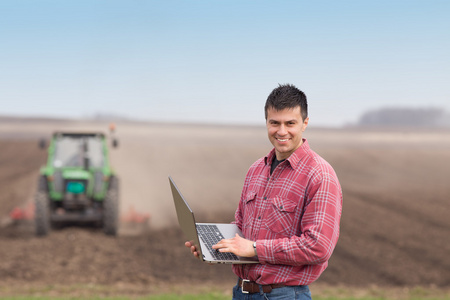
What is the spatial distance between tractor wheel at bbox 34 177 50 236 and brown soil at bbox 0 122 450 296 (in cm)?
20

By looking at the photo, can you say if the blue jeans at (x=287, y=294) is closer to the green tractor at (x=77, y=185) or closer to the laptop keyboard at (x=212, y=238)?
the laptop keyboard at (x=212, y=238)

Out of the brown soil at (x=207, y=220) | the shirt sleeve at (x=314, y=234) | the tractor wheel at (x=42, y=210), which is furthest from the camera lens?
the tractor wheel at (x=42, y=210)

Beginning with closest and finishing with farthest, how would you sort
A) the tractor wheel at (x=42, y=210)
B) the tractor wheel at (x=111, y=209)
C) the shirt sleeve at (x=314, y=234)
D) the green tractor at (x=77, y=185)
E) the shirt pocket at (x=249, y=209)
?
1. the shirt sleeve at (x=314, y=234)
2. the shirt pocket at (x=249, y=209)
3. the tractor wheel at (x=42, y=210)
4. the green tractor at (x=77, y=185)
5. the tractor wheel at (x=111, y=209)

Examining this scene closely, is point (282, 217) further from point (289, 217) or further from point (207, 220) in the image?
point (207, 220)

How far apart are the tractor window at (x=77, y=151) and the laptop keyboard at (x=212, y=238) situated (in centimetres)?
934

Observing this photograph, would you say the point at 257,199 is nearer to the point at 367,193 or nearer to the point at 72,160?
the point at 72,160

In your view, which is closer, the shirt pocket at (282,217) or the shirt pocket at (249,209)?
the shirt pocket at (282,217)

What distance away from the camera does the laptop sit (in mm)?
2283

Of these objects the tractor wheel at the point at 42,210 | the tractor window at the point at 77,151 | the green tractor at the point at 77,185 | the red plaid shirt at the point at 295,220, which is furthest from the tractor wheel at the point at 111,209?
the red plaid shirt at the point at 295,220

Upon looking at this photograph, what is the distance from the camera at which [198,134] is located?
185ft

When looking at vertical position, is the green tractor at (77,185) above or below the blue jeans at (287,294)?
below

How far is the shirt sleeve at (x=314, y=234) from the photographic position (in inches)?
87.4

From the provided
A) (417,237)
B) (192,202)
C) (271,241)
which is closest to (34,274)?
(271,241)

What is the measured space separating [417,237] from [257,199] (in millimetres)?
11906
